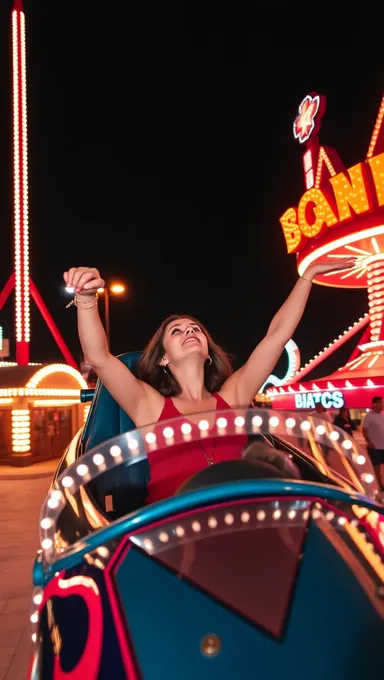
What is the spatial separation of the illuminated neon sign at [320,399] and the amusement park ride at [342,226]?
0.13ft

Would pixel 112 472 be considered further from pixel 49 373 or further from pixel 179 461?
pixel 49 373

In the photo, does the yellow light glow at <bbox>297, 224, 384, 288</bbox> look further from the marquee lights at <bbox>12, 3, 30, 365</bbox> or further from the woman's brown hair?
the woman's brown hair

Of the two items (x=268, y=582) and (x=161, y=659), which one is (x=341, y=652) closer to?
(x=268, y=582)

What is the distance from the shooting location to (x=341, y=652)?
3.30ft

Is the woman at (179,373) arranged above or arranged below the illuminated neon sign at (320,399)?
above

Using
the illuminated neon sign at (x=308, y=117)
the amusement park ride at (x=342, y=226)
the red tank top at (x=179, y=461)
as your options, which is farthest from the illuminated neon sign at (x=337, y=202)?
the red tank top at (x=179, y=461)

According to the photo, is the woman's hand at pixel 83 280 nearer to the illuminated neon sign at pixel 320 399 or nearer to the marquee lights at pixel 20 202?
the marquee lights at pixel 20 202

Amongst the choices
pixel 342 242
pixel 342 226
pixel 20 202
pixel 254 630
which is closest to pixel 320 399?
pixel 342 242

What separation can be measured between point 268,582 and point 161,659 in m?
0.30

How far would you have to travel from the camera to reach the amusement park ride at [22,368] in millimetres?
12234

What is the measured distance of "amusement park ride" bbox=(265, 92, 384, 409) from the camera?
17.9 metres

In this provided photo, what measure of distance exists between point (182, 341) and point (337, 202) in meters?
17.6

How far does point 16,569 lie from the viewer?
4316 millimetres

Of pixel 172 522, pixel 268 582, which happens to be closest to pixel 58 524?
pixel 172 522
